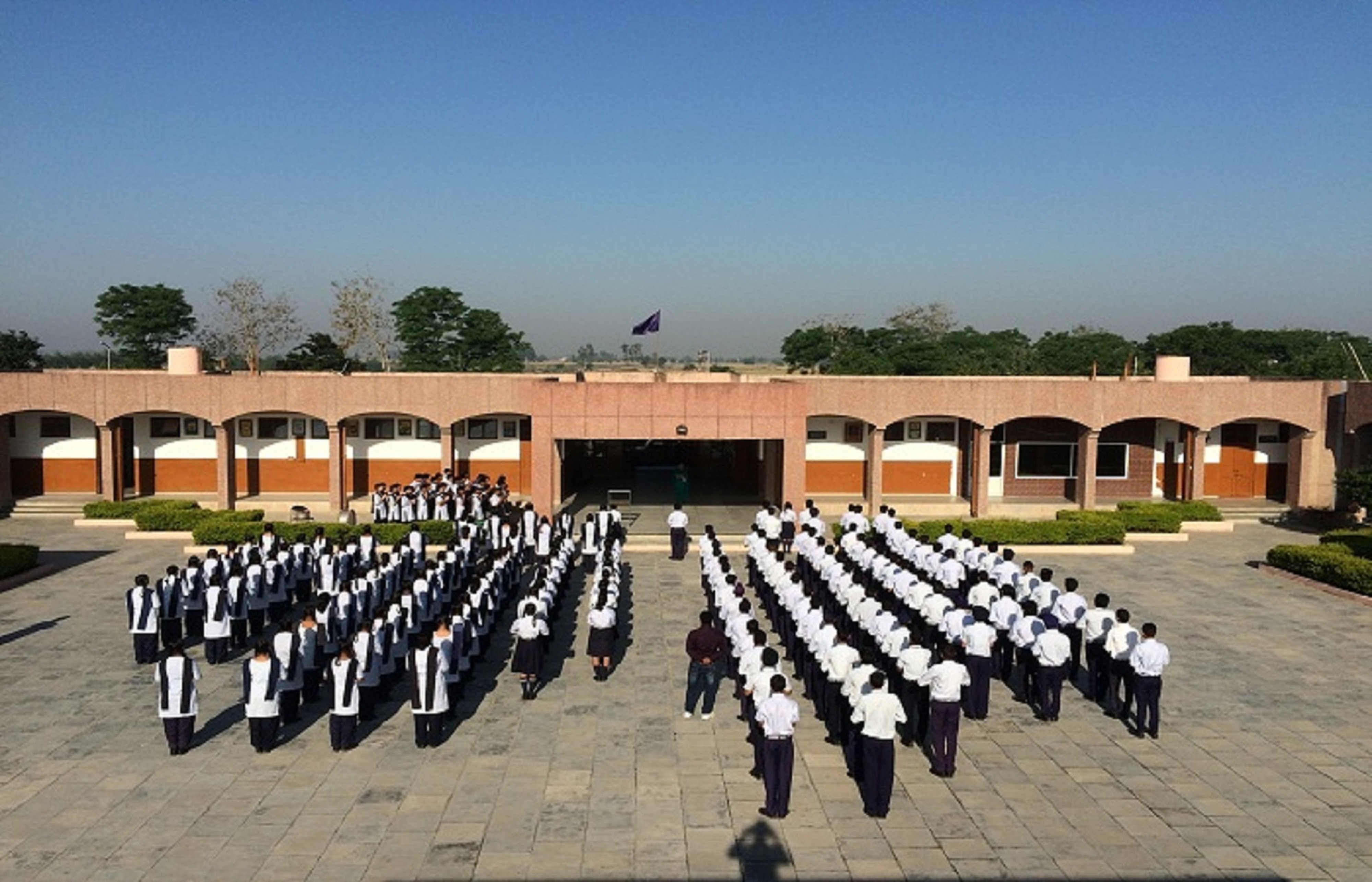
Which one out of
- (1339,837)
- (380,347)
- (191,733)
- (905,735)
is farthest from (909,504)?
(380,347)

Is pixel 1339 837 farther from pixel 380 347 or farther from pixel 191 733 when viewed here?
pixel 380 347

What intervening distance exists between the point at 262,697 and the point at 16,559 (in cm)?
1084

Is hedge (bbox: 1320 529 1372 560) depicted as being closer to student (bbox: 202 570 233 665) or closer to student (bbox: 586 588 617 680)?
student (bbox: 586 588 617 680)

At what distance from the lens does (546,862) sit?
8.05 meters

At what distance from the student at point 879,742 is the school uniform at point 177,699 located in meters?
6.75

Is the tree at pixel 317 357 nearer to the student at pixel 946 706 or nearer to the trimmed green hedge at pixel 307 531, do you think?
the trimmed green hedge at pixel 307 531

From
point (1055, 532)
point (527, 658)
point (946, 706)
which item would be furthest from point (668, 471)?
point (946, 706)

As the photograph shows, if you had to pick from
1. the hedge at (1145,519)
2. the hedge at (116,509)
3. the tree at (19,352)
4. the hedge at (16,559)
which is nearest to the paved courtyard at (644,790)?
the hedge at (16,559)

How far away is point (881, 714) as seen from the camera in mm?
8930

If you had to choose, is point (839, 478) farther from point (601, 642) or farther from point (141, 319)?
point (141, 319)

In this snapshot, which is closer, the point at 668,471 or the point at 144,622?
the point at 144,622

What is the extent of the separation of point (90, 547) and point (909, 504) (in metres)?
18.7

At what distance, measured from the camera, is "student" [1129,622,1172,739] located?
10805 mm

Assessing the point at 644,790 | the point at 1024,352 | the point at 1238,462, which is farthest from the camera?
the point at 1024,352
